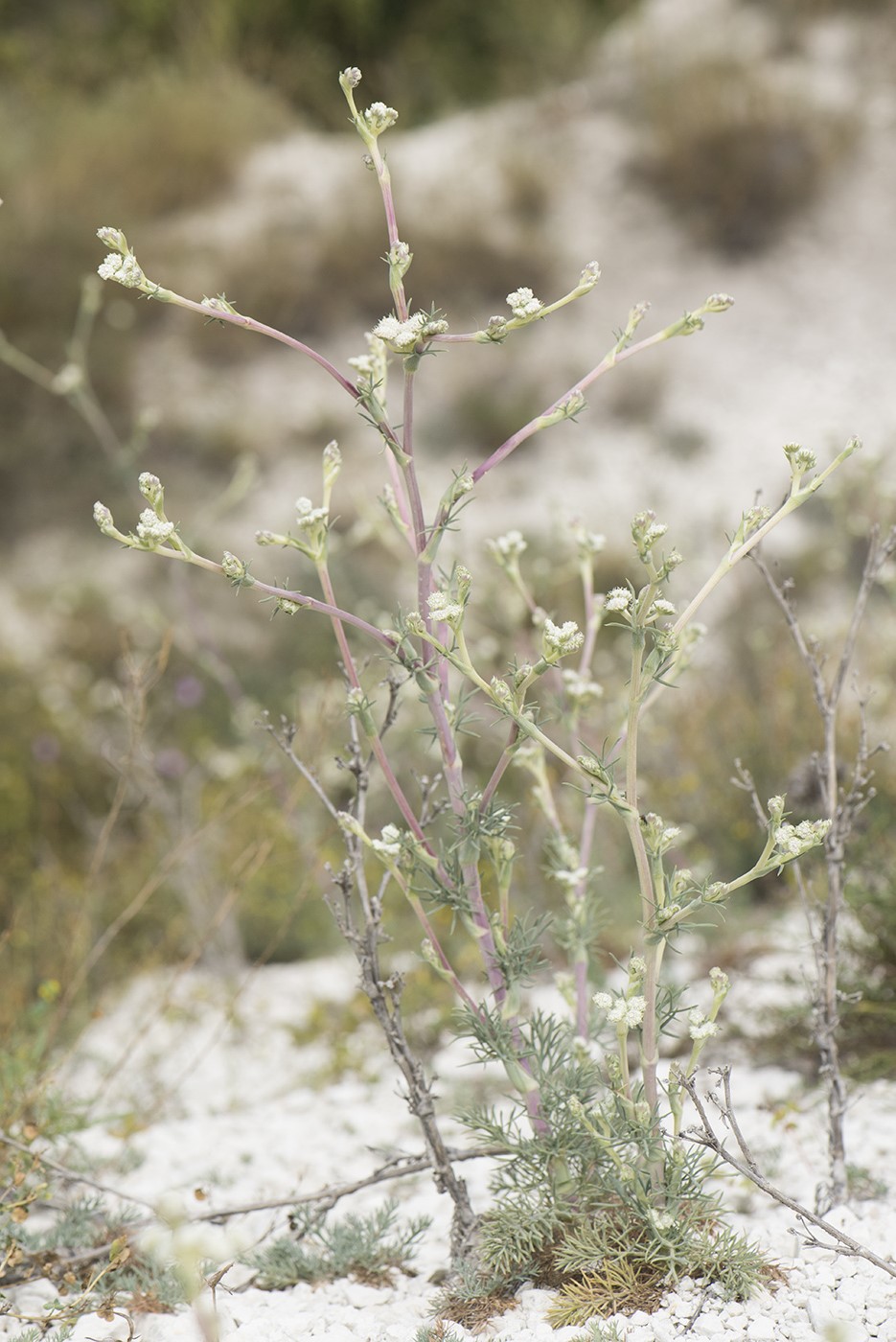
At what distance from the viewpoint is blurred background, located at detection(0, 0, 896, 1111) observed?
19.7 feet

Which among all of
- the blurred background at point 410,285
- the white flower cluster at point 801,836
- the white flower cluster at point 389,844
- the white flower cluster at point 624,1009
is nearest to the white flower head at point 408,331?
the white flower cluster at point 389,844

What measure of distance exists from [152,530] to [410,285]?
7.37 m

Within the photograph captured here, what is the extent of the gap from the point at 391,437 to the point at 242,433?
6.42 m

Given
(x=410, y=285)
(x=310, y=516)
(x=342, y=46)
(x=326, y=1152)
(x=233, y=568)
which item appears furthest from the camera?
(x=342, y=46)

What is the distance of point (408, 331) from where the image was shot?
1.36m

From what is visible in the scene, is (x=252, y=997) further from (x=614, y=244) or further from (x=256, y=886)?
(x=614, y=244)

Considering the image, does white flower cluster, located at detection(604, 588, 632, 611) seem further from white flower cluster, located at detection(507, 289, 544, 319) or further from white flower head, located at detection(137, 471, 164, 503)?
white flower head, located at detection(137, 471, 164, 503)

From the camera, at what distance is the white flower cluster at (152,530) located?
1341mm

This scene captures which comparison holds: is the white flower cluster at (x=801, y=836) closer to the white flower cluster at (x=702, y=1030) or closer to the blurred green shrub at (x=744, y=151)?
the white flower cluster at (x=702, y=1030)

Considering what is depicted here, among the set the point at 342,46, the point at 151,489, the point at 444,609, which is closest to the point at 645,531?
the point at 444,609

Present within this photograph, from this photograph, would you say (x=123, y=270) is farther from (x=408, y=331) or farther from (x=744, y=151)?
(x=744, y=151)

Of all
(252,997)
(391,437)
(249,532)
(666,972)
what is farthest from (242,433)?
(391,437)

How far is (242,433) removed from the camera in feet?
25.0

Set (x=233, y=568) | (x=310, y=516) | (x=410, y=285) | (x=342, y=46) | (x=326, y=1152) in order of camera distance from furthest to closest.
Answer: (x=342, y=46) < (x=410, y=285) < (x=326, y=1152) < (x=310, y=516) < (x=233, y=568)
